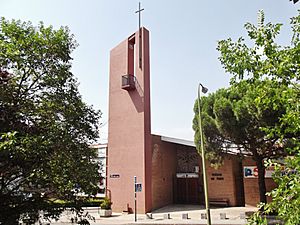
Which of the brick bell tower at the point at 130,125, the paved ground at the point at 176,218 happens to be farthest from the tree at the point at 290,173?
the brick bell tower at the point at 130,125

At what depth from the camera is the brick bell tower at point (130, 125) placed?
66.1 ft

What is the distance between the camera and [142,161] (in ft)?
65.6

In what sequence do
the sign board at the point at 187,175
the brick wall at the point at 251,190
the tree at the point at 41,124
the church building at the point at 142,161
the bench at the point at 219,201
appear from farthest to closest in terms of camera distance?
the sign board at the point at 187,175, the bench at the point at 219,201, the brick wall at the point at 251,190, the church building at the point at 142,161, the tree at the point at 41,124

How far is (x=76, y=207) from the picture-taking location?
19.3ft

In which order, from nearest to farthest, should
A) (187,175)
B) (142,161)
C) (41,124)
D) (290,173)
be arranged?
(290,173)
(41,124)
(142,161)
(187,175)

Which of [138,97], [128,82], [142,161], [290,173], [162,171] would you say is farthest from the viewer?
[162,171]

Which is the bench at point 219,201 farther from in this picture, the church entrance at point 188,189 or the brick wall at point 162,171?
the brick wall at point 162,171

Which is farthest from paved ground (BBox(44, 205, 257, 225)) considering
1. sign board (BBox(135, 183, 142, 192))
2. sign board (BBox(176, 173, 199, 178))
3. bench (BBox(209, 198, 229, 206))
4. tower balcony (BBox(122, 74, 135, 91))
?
tower balcony (BBox(122, 74, 135, 91))

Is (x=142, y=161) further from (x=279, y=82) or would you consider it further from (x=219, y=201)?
(x=279, y=82)

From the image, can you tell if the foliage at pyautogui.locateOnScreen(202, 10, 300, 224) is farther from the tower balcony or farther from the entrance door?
the entrance door

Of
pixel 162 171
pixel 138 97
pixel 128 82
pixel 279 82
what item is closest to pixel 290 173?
pixel 279 82

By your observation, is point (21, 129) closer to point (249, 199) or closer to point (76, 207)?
point (76, 207)

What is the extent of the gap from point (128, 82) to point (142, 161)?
591 cm

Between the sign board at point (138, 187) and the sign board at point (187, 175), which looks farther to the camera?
the sign board at point (187, 175)
